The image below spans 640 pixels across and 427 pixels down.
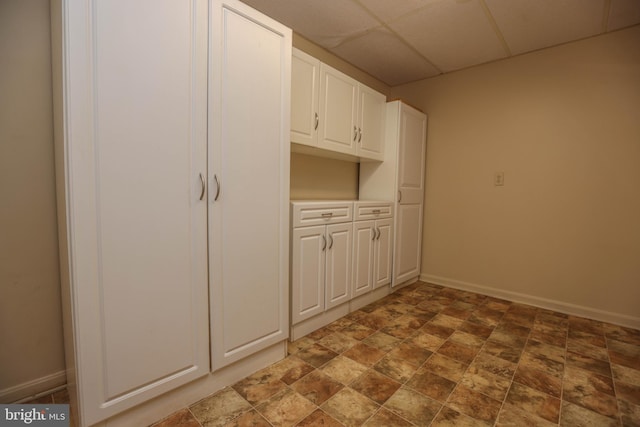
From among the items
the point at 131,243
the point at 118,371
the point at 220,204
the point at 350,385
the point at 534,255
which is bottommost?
the point at 350,385

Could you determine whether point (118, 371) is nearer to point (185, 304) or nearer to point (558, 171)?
point (185, 304)

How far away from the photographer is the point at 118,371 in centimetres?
117

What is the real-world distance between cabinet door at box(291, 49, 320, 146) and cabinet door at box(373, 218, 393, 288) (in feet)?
3.55

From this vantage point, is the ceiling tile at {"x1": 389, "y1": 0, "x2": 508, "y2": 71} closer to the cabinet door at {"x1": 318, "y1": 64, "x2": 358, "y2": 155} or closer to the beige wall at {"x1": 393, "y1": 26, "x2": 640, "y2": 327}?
the beige wall at {"x1": 393, "y1": 26, "x2": 640, "y2": 327}

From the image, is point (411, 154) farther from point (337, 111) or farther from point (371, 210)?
point (337, 111)

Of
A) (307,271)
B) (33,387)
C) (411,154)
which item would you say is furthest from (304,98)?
(33,387)

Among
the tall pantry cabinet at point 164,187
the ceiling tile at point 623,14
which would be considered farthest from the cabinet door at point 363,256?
the ceiling tile at point 623,14

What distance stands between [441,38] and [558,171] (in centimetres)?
159

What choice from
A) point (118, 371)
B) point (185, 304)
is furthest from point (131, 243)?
point (118, 371)

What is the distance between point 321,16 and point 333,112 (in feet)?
2.35

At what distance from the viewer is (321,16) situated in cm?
223

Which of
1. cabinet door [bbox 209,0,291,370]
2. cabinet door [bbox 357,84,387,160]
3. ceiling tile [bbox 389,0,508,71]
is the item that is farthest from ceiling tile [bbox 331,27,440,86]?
cabinet door [bbox 209,0,291,370]

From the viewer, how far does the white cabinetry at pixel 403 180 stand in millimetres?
2920

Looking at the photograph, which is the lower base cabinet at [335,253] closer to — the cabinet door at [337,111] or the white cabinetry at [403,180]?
the white cabinetry at [403,180]
